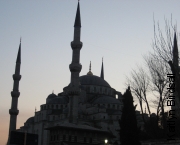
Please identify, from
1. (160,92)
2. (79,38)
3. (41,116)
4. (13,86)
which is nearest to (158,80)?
(160,92)

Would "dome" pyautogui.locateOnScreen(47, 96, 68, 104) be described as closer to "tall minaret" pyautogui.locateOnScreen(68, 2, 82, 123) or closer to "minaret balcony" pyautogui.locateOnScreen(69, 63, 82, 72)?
"tall minaret" pyautogui.locateOnScreen(68, 2, 82, 123)

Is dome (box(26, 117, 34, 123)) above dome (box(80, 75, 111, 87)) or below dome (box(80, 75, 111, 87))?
below

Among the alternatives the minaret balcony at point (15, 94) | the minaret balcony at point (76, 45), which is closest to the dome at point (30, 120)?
the minaret balcony at point (15, 94)

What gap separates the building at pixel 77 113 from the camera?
34250 millimetres

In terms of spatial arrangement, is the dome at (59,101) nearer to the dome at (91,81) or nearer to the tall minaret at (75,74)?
the dome at (91,81)

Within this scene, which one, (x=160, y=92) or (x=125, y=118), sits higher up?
(x=160, y=92)

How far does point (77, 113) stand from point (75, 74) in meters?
4.19

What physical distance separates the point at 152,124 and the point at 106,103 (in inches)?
1029

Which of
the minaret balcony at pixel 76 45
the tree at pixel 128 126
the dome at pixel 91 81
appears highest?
the minaret balcony at pixel 76 45

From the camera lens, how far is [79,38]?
37.0 metres

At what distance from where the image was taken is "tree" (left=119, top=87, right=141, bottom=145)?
19.5 meters

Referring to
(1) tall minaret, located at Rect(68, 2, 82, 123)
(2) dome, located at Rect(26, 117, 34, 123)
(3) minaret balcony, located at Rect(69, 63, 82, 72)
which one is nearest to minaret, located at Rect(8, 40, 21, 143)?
(2) dome, located at Rect(26, 117, 34, 123)

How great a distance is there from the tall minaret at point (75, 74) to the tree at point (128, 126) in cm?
1466

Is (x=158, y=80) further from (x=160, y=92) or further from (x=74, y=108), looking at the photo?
(x=74, y=108)
